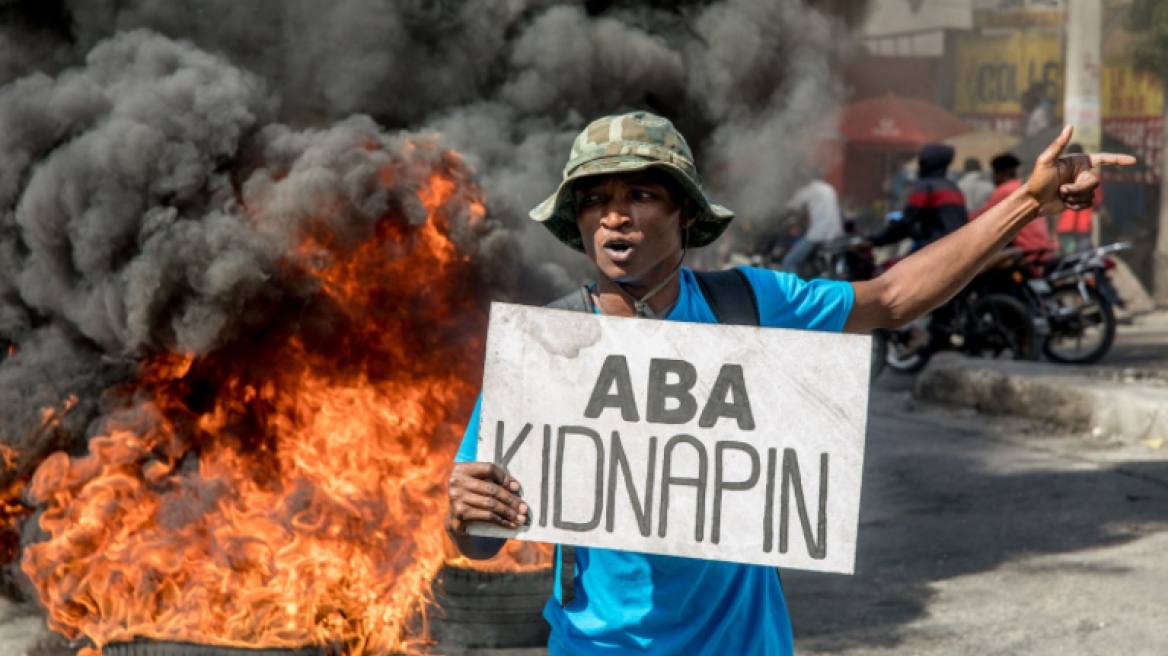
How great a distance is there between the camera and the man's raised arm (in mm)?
2361

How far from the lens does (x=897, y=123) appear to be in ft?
74.1

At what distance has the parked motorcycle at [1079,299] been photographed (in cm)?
1028

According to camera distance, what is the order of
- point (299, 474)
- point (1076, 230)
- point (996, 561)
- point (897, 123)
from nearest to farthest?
point (299, 474) < point (996, 561) < point (1076, 230) < point (897, 123)

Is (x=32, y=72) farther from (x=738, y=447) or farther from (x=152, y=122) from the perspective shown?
(x=738, y=447)

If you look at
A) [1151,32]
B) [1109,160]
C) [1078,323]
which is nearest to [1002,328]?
[1078,323]

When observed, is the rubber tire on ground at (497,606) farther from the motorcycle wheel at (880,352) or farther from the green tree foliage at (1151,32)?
the green tree foliage at (1151,32)

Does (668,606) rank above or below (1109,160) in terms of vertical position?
below

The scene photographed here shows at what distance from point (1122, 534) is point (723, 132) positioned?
2.90m

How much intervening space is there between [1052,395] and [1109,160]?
6.48 metres

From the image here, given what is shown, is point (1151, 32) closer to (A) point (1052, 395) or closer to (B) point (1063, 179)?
(A) point (1052, 395)

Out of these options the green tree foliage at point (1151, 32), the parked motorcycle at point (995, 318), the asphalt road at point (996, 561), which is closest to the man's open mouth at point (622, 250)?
the asphalt road at point (996, 561)

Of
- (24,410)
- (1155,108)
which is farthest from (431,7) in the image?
(1155,108)

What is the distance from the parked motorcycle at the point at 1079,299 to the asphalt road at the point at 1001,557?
2.33 meters

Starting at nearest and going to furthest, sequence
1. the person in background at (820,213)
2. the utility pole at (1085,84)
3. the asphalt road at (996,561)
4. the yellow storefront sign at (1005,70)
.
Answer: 1. the asphalt road at (996,561)
2. the person in background at (820,213)
3. the utility pole at (1085,84)
4. the yellow storefront sign at (1005,70)
